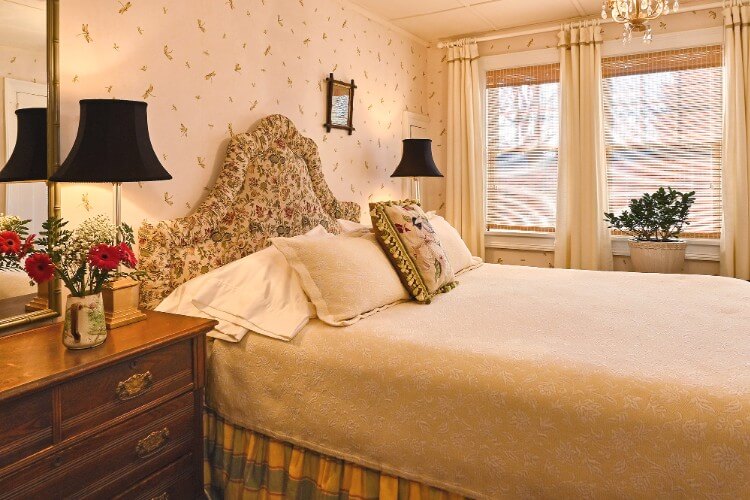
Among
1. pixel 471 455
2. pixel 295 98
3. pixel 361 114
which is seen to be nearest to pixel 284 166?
pixel 295 98

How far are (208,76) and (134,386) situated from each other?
5.03 feet

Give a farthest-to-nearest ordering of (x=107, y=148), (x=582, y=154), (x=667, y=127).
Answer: (x=582, y=154) < (x=667, y=127) < (x=107, y=148)

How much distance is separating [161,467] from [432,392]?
0.88m

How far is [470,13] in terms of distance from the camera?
4.00 m

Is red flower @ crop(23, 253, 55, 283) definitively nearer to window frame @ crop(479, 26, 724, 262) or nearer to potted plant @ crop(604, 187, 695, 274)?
potted plant @ crop(604, 187, 695, 274)

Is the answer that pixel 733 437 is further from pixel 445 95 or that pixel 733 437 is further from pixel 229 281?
pixel 445 95

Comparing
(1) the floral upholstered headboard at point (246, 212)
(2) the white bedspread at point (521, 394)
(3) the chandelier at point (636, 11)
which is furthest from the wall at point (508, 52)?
(2) the white bedspread at point (521, 394)

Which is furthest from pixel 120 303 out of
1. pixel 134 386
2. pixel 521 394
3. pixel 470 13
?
pixel 470 13

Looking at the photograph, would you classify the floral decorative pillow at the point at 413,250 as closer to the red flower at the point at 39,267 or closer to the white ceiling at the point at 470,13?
the red flower at the point at 39,267

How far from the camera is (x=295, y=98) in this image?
124 inches

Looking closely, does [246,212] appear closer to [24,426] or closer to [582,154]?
[24,426]

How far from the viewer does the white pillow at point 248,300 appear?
2.02 meters

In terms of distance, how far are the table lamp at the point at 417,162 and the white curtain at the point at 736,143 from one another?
1.91 meters

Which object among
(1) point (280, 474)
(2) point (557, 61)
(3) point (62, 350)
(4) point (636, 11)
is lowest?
(1) point (280, 474)
